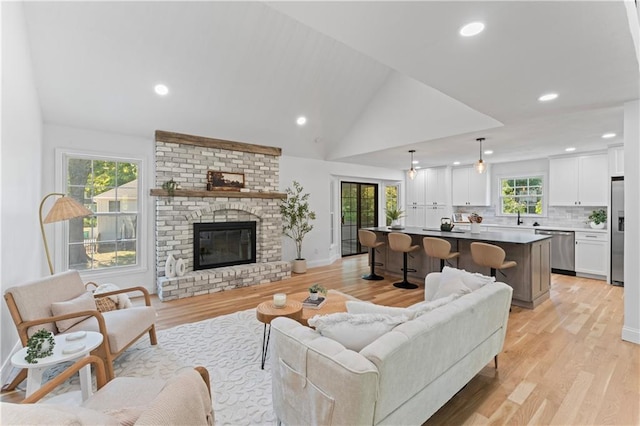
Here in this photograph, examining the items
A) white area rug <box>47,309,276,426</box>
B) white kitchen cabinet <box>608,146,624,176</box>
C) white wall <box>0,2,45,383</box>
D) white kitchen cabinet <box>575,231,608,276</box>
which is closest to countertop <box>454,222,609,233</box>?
white kitchen cabinet <box>575,231,608,276</box>

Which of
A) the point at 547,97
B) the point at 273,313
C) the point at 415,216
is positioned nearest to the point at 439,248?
the point at 547,97

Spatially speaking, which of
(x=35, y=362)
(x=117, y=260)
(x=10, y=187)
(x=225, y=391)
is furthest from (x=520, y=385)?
(x=117, y=260)

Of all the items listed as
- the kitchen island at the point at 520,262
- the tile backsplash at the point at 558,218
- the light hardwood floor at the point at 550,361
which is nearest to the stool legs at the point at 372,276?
the light hardwood floor at the point at 550,361

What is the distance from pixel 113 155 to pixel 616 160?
8418 mm

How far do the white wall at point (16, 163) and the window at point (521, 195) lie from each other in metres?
8.79

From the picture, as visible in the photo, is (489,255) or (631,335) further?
(489,255)

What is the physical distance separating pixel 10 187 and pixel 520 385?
4.62 meters

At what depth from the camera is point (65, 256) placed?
4316 millimetres

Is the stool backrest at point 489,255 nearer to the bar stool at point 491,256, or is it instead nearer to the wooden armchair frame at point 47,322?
the bar stool at point 491,256

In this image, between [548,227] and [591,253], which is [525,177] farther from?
[591,253]

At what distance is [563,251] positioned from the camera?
6012 millimetres

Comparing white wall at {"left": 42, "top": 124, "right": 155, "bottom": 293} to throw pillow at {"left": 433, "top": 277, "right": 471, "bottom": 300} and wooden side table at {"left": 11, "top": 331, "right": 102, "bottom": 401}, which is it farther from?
throw pillow at {"left": 433, "top": 277, "right": 471, "bottom": 300}

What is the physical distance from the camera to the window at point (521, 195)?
695 centimetres

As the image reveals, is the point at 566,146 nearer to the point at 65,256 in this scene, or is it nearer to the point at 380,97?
the point at 380,97
